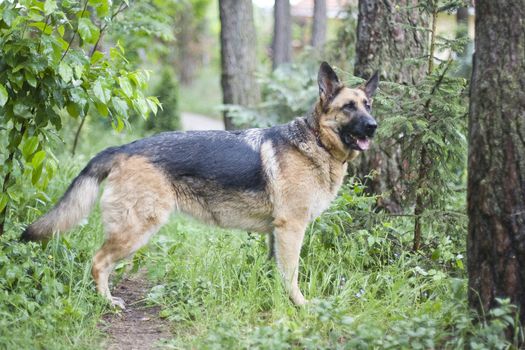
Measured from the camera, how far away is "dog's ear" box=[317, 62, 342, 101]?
5238 millimetres

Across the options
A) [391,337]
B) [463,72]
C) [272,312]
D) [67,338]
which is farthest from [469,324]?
[463,72]

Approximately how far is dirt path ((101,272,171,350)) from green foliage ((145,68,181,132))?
10.0 metres

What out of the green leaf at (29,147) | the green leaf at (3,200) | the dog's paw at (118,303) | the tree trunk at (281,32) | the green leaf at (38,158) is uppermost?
the tree trunk at (281,32)

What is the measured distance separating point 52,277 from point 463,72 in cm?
784

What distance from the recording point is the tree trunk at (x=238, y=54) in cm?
1067

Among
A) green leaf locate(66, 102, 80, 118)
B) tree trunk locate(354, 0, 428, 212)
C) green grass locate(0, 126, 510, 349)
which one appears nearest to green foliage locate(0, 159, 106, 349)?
green grass locate(0, 126, 510, 349)

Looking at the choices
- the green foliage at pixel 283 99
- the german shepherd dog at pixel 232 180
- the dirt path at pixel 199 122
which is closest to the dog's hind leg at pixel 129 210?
the german shepherd dog at pixel 232 180

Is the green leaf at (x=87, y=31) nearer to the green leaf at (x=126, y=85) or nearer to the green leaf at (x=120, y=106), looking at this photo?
the green leaf at (x=126, y=85)

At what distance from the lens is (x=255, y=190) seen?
206 inches

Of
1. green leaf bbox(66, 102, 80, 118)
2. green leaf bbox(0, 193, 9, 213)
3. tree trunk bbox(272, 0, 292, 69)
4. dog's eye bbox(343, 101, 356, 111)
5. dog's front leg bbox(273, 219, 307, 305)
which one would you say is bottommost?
dog's front leg bbox(273, 219, 307, 305)

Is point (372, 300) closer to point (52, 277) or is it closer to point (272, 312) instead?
point (272, 312)

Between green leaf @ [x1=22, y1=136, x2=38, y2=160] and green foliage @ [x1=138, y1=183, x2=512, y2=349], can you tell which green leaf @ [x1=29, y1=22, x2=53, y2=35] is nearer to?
green leaf @ [x1=22, y1=136, x2=38, y2=160]

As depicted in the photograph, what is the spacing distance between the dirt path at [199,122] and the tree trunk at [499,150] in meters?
16.3

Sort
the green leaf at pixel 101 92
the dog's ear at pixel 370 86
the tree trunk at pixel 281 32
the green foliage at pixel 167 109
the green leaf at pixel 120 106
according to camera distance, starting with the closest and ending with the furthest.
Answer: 1. the green leaf at pixel 101 92
2. the green leaf at pixel 120 106
3. the dog's ear at pixel 370 86
4. the green foliage at pixel 167 109
5. the tree trunk at pixel 281 32
